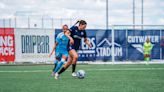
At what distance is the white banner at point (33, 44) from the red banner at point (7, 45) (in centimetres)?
31

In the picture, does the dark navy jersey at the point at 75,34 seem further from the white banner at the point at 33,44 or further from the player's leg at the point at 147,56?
the white banner at the point at 33,44

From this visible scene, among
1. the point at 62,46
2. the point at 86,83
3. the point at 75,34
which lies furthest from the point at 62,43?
the point at 86,83

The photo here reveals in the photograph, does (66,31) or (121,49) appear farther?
(121,49)

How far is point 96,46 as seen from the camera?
33.9 m

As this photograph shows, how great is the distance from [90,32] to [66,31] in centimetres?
1890

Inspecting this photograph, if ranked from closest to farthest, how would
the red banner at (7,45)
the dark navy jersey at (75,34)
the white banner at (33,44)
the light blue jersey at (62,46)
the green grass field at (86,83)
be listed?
1. the green grass field at (86,83)
2. the dark navy jersey at (75,34)
3. the light blue jersey at (62,46)
4. the red banner at (7,45)
5. the white banner at (33,44)

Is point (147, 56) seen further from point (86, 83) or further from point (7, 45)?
point (86, 83)

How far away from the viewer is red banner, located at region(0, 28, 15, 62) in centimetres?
3198

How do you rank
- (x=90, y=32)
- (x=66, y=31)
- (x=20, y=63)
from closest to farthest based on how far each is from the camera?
(x=66, y=31), (x=20, y=63), (x=90, y=32)

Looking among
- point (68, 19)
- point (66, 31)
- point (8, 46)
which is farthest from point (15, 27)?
point (66, 31)

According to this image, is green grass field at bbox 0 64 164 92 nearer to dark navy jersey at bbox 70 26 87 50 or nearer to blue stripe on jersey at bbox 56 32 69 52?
blue stripe on jersey at bbox 56 32 69 52

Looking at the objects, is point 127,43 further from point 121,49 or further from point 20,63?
point 20,63

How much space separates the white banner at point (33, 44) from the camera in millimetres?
32656

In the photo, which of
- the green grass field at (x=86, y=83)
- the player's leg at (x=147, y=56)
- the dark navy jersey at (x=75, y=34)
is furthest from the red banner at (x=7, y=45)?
the dark navy jersey at (x=75, y=34)
